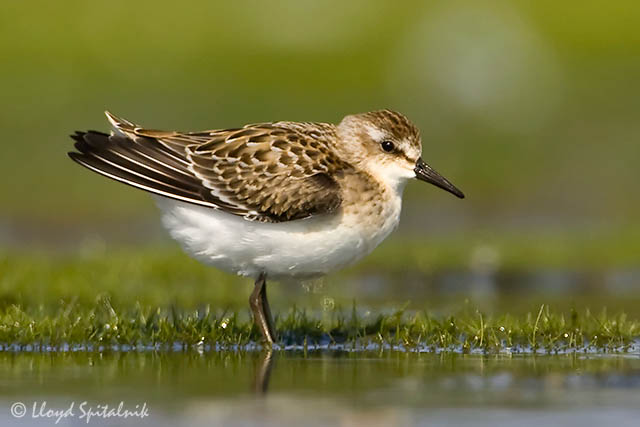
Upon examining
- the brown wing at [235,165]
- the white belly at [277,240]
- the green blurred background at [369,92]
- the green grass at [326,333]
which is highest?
the green blurred background at [369,92]

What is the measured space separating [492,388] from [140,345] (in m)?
3.84

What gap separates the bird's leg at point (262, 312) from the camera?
1271 centimetres

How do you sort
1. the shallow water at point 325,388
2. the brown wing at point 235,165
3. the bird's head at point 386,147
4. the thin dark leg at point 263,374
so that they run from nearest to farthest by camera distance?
the shallow water at point 325,388 < the thin dark leg at point 263,374 < the brown wing at point 235,165 < the bird's head at point 386,147

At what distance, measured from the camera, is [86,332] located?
12.6 meters

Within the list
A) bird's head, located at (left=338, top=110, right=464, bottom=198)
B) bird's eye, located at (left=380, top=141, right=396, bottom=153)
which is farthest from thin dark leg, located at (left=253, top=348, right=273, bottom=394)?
bird's eye, located at (left=380, top=141, right=396, bottom=153)

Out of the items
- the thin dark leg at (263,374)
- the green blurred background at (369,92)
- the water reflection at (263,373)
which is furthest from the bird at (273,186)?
the green blurred background at (369,92)

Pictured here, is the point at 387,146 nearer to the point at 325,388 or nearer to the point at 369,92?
the point at 325,388

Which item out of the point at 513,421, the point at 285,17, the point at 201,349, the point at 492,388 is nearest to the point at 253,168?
the point at 201,349

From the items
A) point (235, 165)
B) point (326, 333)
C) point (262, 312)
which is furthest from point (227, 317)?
point (235, 165)

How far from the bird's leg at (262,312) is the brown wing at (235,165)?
80cm

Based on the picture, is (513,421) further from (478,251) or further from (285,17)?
(285,17)

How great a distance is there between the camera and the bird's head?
13.2 m

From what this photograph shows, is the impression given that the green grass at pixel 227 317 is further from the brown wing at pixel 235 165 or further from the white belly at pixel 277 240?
the brown wing at pixel 235 165

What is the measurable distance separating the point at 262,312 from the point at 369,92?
2064cm
